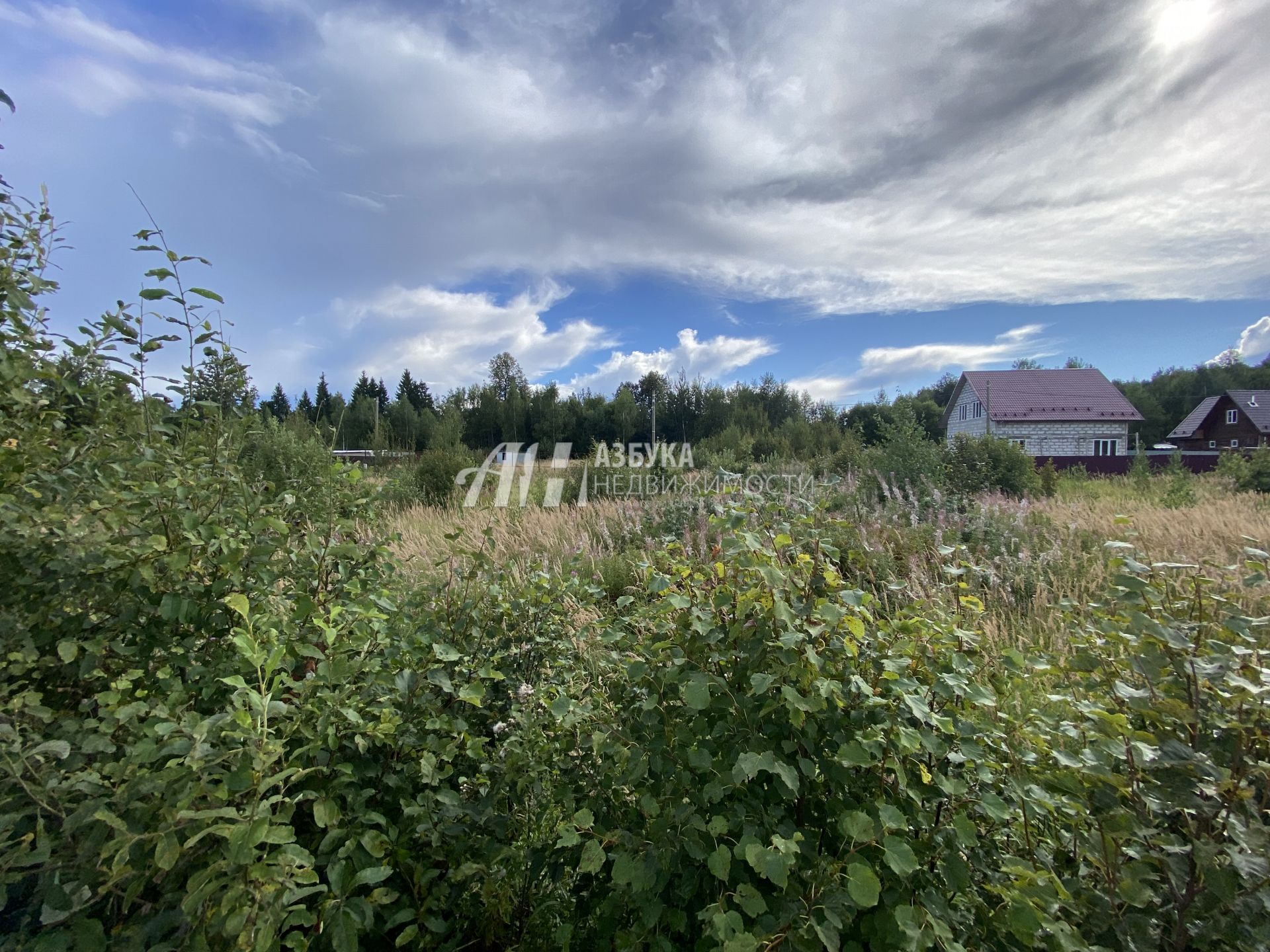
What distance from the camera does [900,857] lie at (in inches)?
39.6

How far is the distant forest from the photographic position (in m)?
10.2

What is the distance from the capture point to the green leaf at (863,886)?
3.08 ft

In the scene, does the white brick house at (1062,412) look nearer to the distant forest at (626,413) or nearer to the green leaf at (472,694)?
the distant forest at (626,413)

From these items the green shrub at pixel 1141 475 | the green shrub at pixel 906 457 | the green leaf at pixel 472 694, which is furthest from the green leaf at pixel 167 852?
the green shrub at pixel 1141 475

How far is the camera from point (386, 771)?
1419 millimetres

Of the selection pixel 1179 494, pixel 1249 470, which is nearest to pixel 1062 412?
pixel 1249 470

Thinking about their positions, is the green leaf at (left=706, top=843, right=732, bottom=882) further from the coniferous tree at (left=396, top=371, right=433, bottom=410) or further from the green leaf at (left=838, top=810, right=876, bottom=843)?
the coniferous tree at (left=396, top=371, right=433, bottom=410)

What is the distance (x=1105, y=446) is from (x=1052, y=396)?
386 centimetres

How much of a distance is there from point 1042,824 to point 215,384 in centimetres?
278

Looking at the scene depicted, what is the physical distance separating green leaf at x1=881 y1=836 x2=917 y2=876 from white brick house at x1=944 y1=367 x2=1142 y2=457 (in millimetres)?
33976

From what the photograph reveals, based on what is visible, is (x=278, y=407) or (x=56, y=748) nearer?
(x=56, y=748)

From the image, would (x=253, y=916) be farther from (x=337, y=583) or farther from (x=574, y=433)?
(x=574, y=433)

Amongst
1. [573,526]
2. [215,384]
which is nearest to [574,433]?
[573,526]

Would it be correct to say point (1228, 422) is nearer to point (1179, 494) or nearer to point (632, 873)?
point (1179, 494)
